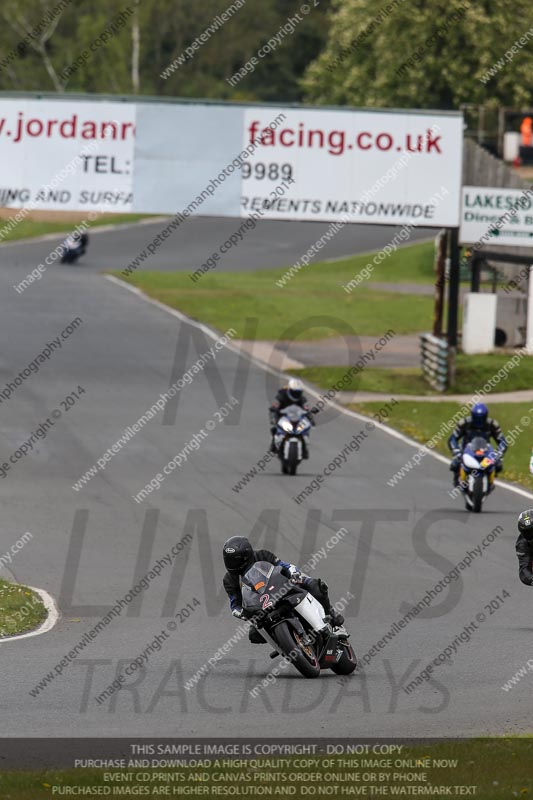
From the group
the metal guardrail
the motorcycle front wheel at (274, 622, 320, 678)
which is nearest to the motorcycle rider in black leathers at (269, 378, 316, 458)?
the metal guardrail

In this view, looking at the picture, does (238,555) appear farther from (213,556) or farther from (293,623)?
(213,556)

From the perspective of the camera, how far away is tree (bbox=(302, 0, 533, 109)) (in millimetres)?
66000

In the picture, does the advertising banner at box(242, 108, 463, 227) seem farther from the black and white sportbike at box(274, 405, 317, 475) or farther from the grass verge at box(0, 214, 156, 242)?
the grass verge at box(0, 214, 156, 242)

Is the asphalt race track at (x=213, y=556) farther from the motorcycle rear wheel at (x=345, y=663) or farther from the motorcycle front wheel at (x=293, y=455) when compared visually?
the motorcycle front wheel at (x=293, y=455)

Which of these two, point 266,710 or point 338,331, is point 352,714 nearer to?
point 266,710

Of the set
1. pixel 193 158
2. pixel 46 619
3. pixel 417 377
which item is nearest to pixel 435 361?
pixel 417 377

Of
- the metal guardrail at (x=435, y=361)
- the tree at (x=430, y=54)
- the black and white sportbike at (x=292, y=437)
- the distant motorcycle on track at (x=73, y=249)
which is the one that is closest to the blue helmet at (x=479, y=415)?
the black and white sportbike at (x=292, y=437)

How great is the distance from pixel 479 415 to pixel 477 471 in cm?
91

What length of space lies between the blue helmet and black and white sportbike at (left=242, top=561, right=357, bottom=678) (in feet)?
32.5

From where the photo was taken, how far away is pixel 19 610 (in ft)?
51.0

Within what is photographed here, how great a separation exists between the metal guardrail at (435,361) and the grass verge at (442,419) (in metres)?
2.16

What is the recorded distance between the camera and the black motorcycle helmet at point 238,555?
41.7ft
